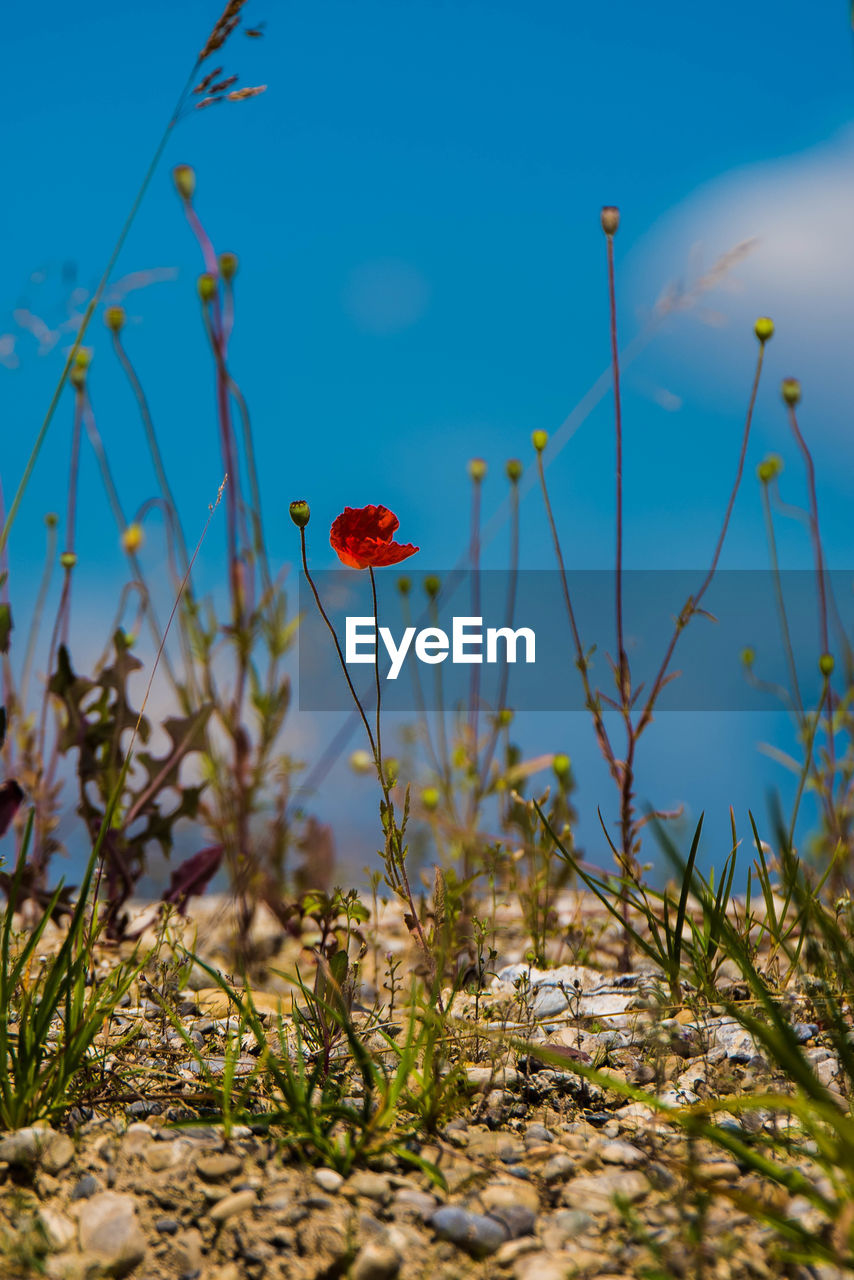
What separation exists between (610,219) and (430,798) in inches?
68.1

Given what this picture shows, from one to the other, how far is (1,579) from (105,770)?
1004 mm

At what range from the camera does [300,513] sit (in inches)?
61.4

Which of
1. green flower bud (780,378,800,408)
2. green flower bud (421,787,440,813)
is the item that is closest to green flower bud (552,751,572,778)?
green flower bud (421,787,440,813)

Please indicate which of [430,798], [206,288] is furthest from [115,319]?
[430,798]

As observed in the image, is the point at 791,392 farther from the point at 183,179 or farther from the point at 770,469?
the point at 183,179

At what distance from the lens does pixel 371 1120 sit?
1.46m

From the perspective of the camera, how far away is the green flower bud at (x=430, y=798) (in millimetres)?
2885

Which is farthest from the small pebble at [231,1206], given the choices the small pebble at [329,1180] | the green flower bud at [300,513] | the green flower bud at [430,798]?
the green flower bud at [430,798]

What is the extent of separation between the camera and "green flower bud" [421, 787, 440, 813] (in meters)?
2.88

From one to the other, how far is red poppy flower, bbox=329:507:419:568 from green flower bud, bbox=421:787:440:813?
4.39 ft

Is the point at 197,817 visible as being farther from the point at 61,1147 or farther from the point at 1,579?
the point at 61,1147

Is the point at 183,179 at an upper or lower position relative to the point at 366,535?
upper

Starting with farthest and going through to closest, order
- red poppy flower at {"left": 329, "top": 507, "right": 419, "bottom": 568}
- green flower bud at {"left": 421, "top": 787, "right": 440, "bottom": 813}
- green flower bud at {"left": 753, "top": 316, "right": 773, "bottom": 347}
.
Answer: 1. green flower bud at {"left": 421, "top": 787, "right": 440, "bottom": 813}
2. green flower bud at {"left": 753, "top": 316, "right": 773, "bottom": 347}
3. red poppy flower at {"left": 329, "top": 507, "right": 419, "bottom": 568}

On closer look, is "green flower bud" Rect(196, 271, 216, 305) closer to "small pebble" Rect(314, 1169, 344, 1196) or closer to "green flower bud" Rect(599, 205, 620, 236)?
"green flower bud" Rect(599, 205, 620, 236)
